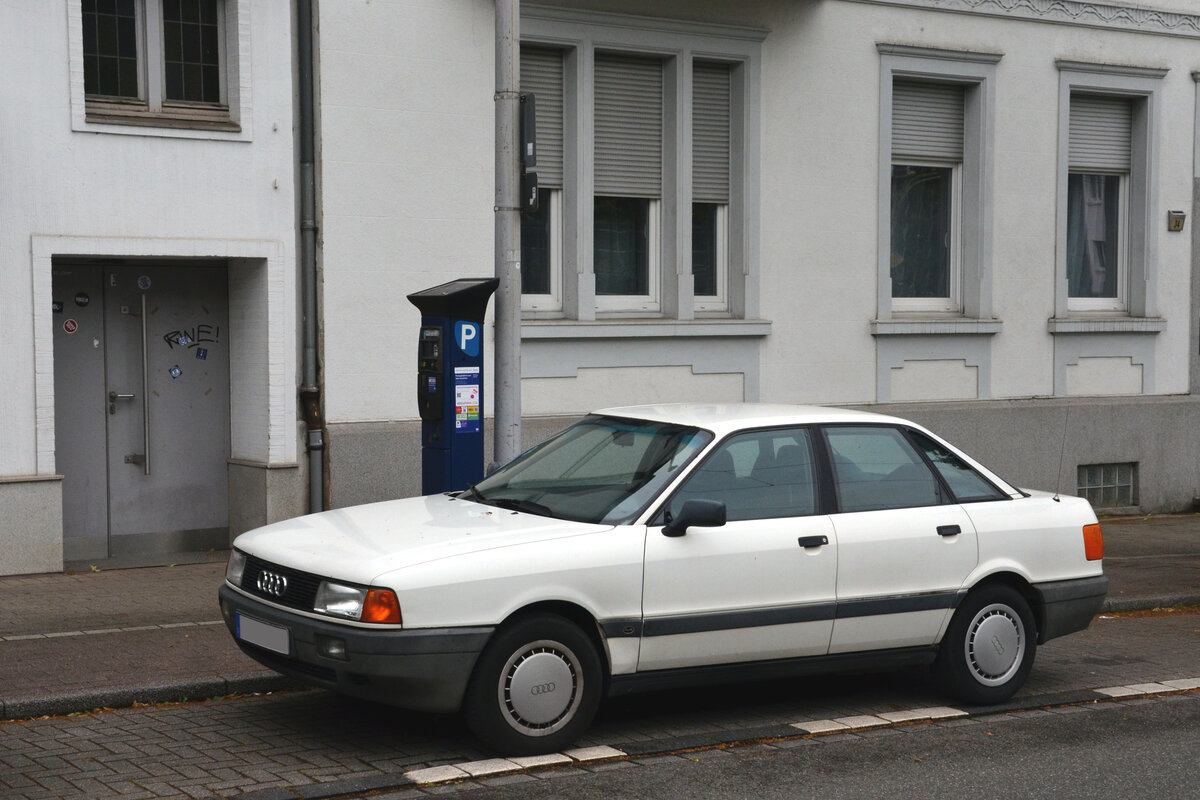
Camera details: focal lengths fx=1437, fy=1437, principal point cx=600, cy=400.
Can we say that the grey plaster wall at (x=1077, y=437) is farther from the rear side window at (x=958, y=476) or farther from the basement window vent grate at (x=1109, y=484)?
the rear side window at (x=958, y=476)

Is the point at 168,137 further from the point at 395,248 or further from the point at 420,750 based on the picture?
the point at 420,750

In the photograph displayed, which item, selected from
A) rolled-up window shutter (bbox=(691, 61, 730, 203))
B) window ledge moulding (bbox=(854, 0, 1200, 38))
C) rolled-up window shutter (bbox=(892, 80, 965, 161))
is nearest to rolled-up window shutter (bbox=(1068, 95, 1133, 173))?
window ledge moulding (bbox=(854, 0, 1200, 38))

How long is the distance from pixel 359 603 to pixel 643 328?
298 inches

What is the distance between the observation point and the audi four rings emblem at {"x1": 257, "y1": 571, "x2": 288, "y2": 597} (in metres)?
6.37

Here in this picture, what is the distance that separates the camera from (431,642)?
19.6 feet

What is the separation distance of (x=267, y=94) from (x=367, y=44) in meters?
0.96

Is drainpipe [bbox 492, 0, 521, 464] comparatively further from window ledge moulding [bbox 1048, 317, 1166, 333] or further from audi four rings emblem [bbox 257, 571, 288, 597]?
window ledge moulding [bbox 1048, 317, 1166, 333]

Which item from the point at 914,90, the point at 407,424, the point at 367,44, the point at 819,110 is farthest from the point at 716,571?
the point at 914,90

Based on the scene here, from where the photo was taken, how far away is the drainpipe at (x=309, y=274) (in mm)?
11695


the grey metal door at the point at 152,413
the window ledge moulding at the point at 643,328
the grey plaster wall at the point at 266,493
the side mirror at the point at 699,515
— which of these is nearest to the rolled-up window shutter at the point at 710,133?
the window ledge moulding at the point at 643,328

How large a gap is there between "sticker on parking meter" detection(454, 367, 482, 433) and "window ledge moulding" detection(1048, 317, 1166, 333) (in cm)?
879

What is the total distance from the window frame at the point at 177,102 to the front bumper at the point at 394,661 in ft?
20.2

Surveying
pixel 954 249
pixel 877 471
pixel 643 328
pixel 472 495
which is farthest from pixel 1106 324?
pixel 472 495

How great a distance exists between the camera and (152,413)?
1179 centimetres
